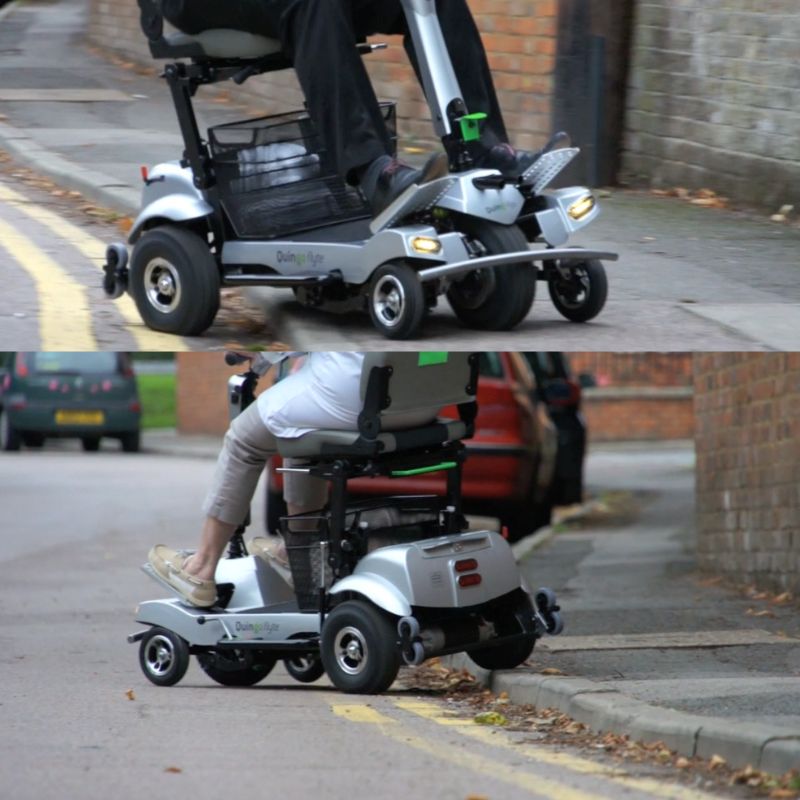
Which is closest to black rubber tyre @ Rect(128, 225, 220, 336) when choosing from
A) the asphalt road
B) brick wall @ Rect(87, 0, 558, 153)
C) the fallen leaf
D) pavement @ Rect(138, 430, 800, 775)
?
the asphalt road

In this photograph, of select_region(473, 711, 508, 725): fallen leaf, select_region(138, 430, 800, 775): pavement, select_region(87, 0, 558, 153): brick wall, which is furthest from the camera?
select_region(87, 0, 558, 153): brick wall

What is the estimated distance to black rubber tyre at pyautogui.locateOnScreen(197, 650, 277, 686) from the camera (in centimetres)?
712

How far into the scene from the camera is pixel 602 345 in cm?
672

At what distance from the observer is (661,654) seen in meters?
7.36

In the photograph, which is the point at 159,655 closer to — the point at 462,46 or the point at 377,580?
the point at 377,580

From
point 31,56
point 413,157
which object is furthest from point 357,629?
point 31,56

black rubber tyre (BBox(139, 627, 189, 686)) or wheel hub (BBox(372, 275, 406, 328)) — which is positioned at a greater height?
wheel hub (BBox(372, 275, 406, 328))

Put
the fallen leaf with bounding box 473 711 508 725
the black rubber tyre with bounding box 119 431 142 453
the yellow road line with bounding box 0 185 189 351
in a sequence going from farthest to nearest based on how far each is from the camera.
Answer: the black rubber tyre with bounding box 119 431 142 453, the yellow road line with bounding box 0 185 189 351, the fallen leaf with bounding box 473 711 508 725

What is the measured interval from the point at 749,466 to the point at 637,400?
744 inches

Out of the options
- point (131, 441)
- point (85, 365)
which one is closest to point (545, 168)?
point (85, 365)

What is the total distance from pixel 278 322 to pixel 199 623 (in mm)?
1289

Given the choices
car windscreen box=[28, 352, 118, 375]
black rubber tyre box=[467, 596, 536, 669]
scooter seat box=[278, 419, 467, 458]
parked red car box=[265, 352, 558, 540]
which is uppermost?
scooter seat box=[278, 419, 467, 458]

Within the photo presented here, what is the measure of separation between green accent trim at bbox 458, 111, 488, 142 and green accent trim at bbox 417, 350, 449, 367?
0.83 metres

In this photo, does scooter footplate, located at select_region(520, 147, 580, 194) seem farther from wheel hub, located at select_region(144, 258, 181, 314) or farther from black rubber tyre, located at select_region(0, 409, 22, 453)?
black rubber tyre, located at select_region(0, 409, 22, 453)
